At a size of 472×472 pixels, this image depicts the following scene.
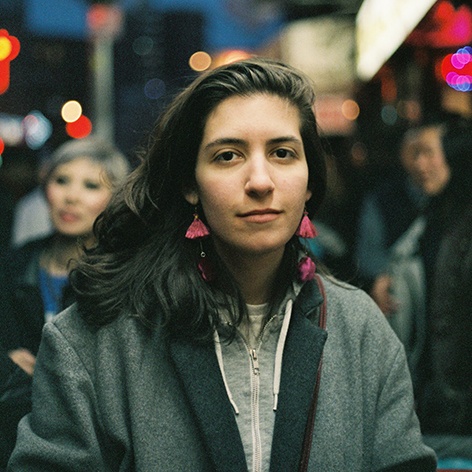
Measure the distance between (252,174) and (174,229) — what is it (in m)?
0.43

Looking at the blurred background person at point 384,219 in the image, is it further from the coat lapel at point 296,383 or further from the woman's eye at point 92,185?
the coat lapel at point 296,383

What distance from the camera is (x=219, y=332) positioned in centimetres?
247

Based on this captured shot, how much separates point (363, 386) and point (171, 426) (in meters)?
0.64

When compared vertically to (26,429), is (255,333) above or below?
above

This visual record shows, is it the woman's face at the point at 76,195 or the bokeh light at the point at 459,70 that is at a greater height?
the bokeh light at the point at 459,70

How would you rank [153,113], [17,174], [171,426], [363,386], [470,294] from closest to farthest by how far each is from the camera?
[171,426]
[363,386]
[153,113]
[470,294]
[17,174]

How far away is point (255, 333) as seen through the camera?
253 cm

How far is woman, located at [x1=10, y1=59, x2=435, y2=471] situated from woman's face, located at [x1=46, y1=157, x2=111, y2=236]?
187 centimetres

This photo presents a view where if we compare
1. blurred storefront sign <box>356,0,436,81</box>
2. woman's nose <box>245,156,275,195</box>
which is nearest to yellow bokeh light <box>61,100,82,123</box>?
blurred storefront sign <box>356,0,436,81</box>

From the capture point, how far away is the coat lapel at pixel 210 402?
2242mm

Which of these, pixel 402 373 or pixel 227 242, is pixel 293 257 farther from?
pixel 402 373

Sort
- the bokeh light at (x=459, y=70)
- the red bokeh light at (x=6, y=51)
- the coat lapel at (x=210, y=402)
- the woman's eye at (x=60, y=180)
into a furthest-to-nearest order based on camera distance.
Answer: the red bokeh light at (x=6, y=51)
the bokeh light at (x=459, y=70)
the woman's eye at (x=60, y=180)
the coat lapel at (x=210, y=402)

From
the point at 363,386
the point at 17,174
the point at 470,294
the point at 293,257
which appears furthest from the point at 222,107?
the point at 17,174

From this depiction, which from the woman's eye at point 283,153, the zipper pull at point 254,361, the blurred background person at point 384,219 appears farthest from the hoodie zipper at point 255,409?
the blurred background person at point 384,219
